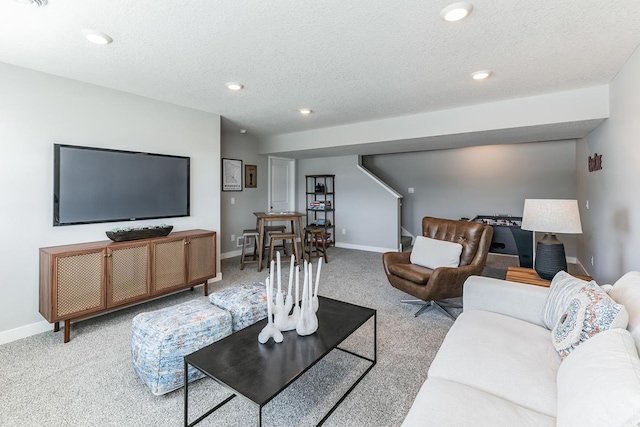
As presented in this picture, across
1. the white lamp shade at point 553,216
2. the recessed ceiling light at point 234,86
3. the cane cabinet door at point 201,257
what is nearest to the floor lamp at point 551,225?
the white lamp shade at point 553,216

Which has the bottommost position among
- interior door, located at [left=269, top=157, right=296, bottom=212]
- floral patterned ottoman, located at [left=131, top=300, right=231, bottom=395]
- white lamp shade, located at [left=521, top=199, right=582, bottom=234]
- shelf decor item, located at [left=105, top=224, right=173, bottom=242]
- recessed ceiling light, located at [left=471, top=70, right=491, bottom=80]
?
floral patterned ottoman, located at [left=131, top=300, right=231, bottom=395]

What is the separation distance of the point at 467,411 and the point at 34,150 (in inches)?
141

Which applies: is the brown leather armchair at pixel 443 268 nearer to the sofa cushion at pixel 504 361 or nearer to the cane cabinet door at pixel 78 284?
the sofa cushion at pixel 504 361

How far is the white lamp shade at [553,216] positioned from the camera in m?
2.28

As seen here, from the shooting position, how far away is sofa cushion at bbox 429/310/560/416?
3.89ft

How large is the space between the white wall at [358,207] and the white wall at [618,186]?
2918 millimetres

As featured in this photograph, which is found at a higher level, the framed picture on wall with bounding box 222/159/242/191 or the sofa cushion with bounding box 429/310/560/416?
the framed picture on wall with bounding box 222/159/242/191

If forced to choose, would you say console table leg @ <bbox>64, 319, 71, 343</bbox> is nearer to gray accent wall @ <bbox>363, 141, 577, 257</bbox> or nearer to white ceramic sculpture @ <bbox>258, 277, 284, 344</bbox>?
white ceramic sculpture @ <bbox>258, 277, 284, 344</bbox>

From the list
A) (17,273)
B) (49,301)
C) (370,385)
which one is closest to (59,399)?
(49,301)

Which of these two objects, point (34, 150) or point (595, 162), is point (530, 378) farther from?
point (34, 150)

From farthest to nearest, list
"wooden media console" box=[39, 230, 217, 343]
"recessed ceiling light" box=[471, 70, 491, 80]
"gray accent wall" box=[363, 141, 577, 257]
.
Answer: "gray accent wall" box=[363, 141, 577, 257] → "recessed ceiling light" box=[471, 70, 491, 80] → "wooden media console" box=[39, 230, 217, 343]

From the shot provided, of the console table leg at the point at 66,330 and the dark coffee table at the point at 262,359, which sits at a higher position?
the dark coffee table at the point at 262,359

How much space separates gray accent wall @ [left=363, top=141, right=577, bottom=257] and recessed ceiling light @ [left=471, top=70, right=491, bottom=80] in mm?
3565

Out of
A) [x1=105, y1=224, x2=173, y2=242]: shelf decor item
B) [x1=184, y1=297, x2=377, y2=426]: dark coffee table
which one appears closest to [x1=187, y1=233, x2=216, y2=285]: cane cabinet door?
[x1=105, y1=224, x2=173, y2=242]: shelf decor item
